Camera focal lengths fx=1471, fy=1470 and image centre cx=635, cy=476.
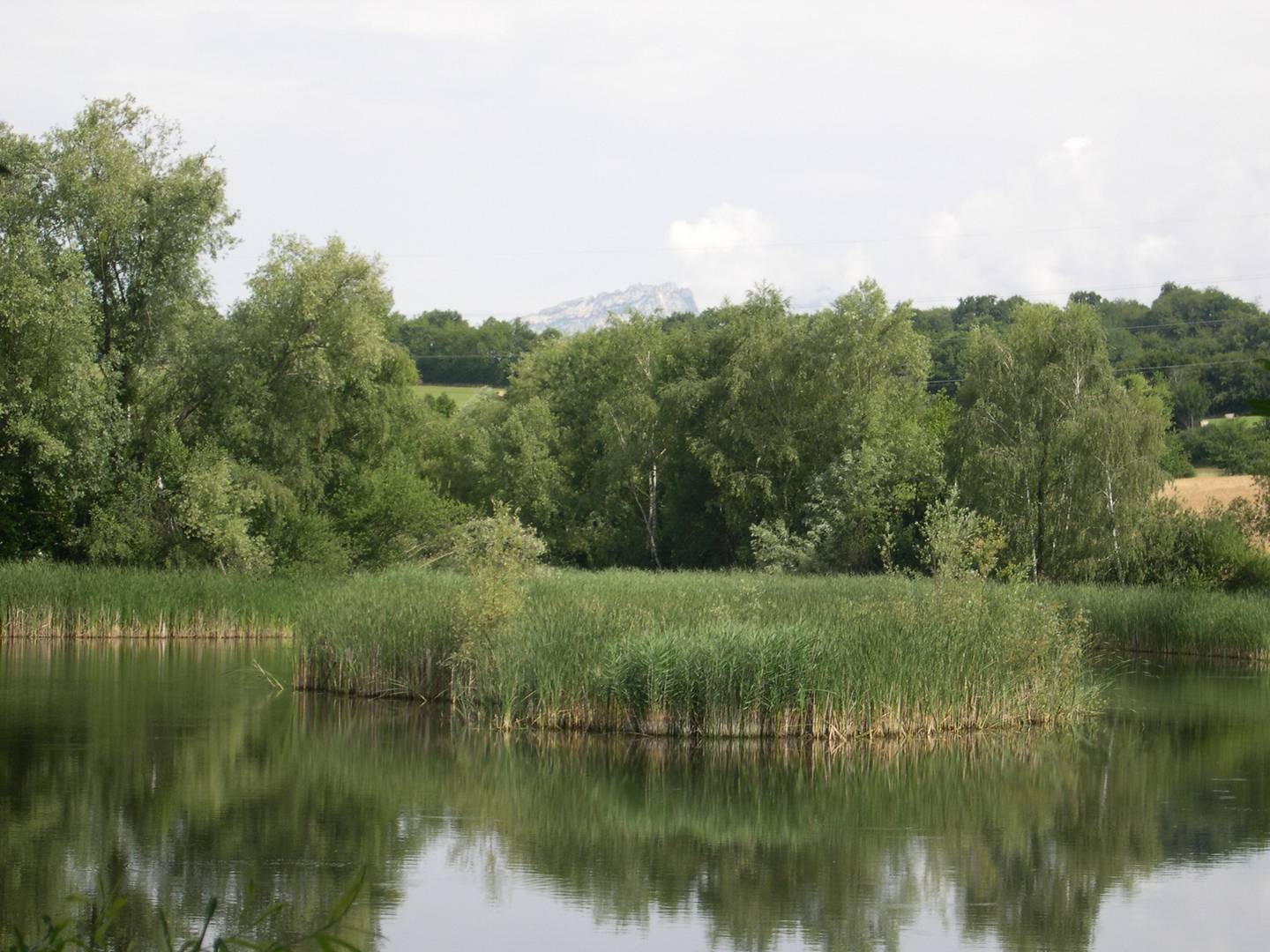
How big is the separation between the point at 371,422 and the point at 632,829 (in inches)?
1130

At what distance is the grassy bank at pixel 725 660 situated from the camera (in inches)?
693

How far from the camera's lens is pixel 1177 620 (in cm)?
3002

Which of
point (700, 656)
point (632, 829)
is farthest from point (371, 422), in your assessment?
point (632, 829)

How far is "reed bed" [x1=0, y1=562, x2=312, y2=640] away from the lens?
28.1 m

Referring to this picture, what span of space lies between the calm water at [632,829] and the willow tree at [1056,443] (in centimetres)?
1627

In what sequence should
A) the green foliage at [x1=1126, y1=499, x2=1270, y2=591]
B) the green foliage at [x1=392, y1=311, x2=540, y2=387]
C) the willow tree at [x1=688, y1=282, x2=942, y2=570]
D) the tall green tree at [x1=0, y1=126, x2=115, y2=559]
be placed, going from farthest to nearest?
the green foliage at [x1=392, y1=311, x2=540, y2=387]
the willow tree at [x1=688, y1=282, x2=942, y2=570]
the green foliage at [x1=1126, y1=499, x2=1270, y2=591]
the tall green tree at [x1=0, y1=126, x2=115, y2=559]

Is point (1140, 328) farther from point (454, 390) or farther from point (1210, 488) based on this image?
point (454, 390)

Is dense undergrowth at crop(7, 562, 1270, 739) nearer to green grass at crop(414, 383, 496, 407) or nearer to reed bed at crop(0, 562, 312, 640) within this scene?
reed bed at crop(0, 562, 312, 640)

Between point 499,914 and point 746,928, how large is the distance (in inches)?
71.8

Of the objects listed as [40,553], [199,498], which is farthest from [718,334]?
[40,553]

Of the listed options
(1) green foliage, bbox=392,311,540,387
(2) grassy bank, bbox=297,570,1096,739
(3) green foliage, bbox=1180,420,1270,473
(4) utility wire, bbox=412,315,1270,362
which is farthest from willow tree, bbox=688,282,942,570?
(1) green foliage, bbox=392,311,540,387

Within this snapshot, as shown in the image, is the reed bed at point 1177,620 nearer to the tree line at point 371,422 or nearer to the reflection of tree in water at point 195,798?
the tree line at point 371,422

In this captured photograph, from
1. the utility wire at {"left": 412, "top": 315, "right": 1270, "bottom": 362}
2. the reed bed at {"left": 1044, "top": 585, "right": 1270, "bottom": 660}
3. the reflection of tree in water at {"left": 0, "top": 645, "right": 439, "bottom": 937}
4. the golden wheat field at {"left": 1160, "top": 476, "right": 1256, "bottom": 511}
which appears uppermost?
the utility wire at {"left": 412, "top": 315, "right": 1270, "bottom": 362}

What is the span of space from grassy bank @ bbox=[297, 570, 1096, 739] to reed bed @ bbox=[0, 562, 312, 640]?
7598mm
